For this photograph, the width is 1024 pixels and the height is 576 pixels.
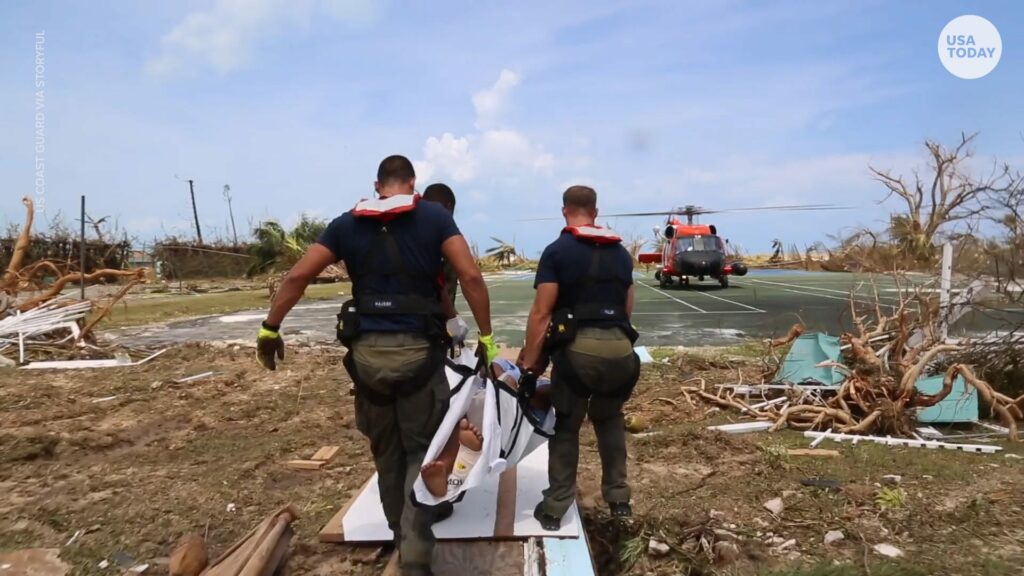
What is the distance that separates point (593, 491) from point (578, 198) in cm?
205

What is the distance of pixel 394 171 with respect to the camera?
2902 millimetres

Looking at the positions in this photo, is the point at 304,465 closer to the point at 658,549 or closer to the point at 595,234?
the point at 658,549

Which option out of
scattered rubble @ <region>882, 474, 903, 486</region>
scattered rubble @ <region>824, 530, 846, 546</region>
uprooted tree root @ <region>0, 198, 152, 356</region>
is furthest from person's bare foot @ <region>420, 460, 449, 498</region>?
uprooted tree root @ <region>0, 198, 152, 356</region>

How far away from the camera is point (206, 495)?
13.7 ft

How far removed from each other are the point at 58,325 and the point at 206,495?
7.32 meters

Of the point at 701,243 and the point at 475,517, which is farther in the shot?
the point at 701,243

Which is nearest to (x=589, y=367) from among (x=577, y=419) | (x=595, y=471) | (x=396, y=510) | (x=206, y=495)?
(x=577, y=419)

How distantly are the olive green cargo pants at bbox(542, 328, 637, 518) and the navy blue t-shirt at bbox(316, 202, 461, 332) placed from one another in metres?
0.89

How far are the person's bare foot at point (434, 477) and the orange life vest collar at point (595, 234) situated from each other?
4.43ft

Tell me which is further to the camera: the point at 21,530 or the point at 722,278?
the point at 722,278

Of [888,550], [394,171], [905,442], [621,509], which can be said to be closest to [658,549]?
[621,509]

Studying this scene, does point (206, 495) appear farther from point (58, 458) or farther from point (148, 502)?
point (58, 458)

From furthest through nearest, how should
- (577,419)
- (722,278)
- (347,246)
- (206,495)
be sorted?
(722,278), (206,495), (577,419), (347,246)

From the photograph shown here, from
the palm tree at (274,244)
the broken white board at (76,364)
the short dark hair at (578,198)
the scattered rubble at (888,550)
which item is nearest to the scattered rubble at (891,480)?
the scattered rubble at (888,550)
